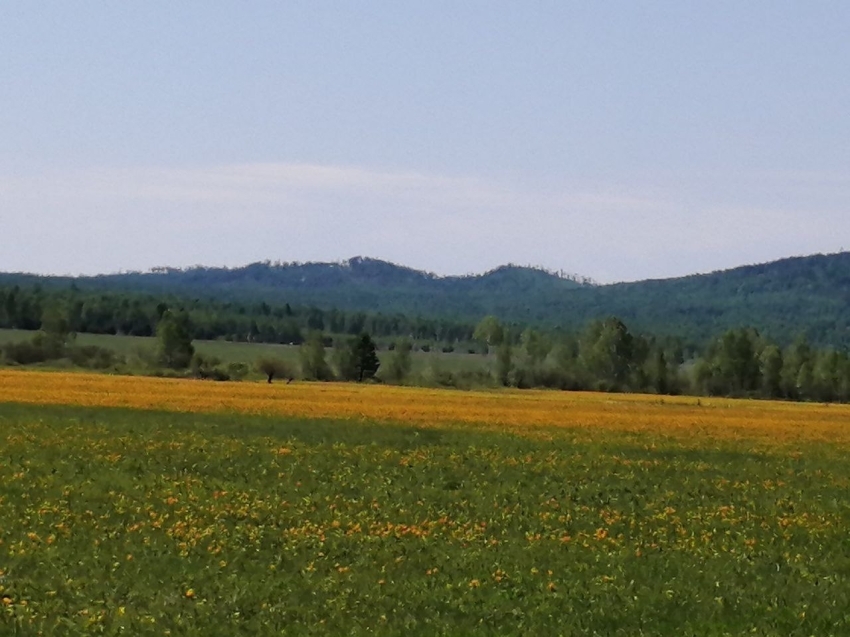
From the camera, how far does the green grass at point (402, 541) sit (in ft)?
50.4

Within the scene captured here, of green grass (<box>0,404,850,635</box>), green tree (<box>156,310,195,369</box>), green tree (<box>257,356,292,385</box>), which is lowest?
green grass (<box>0,404,850,635</box>)

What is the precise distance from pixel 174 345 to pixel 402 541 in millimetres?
118695

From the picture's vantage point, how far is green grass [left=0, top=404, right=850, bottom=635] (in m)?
15.4

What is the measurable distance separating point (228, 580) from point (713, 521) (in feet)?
35.5

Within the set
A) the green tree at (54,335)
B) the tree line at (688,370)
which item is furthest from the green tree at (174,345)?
the tree line at (688,370)

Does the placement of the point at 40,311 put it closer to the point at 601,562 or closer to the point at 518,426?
the point at 518,426

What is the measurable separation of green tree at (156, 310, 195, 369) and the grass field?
9168 cm

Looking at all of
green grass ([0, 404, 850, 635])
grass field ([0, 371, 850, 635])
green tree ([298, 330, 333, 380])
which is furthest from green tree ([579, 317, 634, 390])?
green grass ([0, 404, 850, 635])

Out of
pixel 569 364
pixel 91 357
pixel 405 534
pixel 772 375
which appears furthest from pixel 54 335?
pixel 405 534

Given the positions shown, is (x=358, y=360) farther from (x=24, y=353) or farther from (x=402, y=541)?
(x=402, y=541)

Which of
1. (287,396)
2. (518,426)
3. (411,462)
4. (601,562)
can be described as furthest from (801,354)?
(601,562)

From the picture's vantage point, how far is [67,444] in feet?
107

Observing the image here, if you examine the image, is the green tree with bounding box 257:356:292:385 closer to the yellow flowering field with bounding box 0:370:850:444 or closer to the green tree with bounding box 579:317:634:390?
the green tree with bounding box 579:317:634:390

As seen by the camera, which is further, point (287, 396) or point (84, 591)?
point (287, 396)
